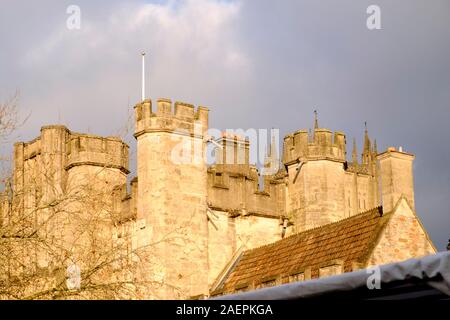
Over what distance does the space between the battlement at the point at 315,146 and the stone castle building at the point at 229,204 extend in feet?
0.11

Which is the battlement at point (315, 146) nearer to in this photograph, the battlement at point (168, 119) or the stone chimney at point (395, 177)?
the battlement at point (168, 119)

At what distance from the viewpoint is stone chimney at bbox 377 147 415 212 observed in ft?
84.6

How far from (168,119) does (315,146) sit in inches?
212

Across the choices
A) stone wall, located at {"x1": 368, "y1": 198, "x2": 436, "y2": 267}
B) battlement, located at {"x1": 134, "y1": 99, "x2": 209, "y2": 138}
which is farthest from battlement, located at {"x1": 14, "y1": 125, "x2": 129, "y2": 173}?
stone wall, located at {"x1": 368, "y1": 198, "x2": 436, "y2": 267}

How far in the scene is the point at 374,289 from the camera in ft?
20.9

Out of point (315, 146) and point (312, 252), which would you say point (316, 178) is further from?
point (312, 252)

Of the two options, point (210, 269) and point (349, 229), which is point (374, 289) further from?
point (210, 269)

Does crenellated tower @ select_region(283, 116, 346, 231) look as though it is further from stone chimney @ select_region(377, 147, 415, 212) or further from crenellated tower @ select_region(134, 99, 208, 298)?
stone chimney @ select_region(377, 147, 415, 212)

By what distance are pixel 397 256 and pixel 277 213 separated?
10146mm

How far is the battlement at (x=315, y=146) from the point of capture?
3441 centimetres

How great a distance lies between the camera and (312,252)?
2847 centimetres

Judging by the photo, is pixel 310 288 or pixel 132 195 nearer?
pixel 310 288
